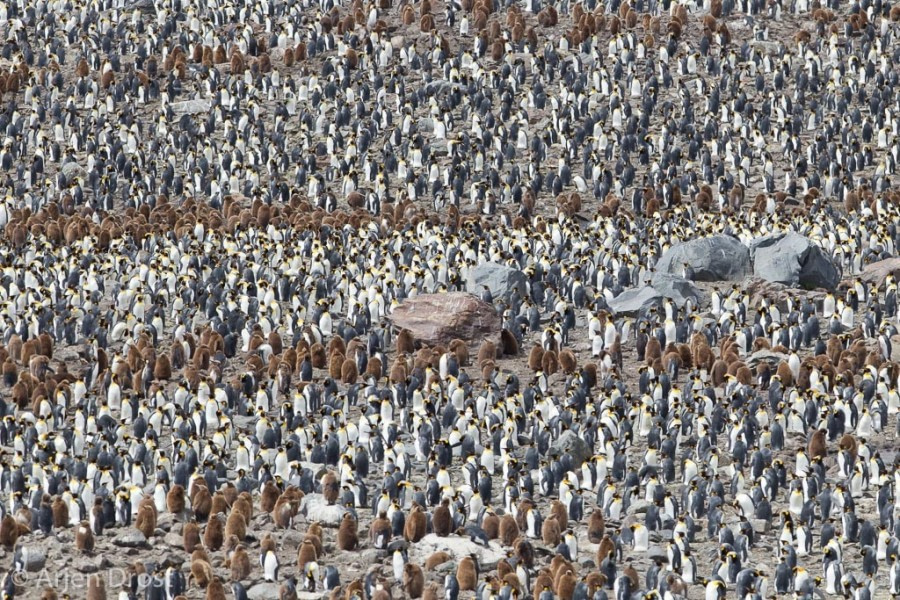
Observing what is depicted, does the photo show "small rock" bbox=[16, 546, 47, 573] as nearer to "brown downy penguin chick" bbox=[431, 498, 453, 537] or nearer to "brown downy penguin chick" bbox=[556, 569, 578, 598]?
"brown downy penguin chick" bbox=[431, 498, 453, 537]

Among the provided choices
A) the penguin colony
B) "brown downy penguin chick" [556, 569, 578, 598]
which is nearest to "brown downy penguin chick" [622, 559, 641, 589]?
the penguin colony

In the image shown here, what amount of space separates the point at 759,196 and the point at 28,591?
25.8 meters

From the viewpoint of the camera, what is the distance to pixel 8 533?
23.1 m

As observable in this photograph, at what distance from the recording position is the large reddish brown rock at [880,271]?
36.1m

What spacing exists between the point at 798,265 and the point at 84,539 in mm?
18456

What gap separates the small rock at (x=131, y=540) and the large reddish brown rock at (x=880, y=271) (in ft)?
60.4

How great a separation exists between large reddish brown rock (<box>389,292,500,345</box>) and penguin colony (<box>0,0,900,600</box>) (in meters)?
0.56

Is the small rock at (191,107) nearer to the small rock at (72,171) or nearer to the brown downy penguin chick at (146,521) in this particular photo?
the small rock at (72,171)

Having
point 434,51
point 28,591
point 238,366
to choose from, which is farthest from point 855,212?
point 28,591

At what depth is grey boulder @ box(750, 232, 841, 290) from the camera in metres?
36.1

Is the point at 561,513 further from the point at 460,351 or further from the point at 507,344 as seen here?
the point at 507,344

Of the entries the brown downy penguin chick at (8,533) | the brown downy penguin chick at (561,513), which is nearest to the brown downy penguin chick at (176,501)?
the brown downy penguin chick at (8,533)

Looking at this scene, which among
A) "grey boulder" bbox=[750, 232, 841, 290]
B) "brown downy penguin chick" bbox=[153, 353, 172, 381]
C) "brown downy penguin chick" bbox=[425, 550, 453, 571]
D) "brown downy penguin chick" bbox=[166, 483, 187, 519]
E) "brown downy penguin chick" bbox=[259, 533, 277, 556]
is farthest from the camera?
"grey boulder" bbox=[750, 232, 841, 290]

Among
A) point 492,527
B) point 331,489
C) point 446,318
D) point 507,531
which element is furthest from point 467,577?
point 446,318
